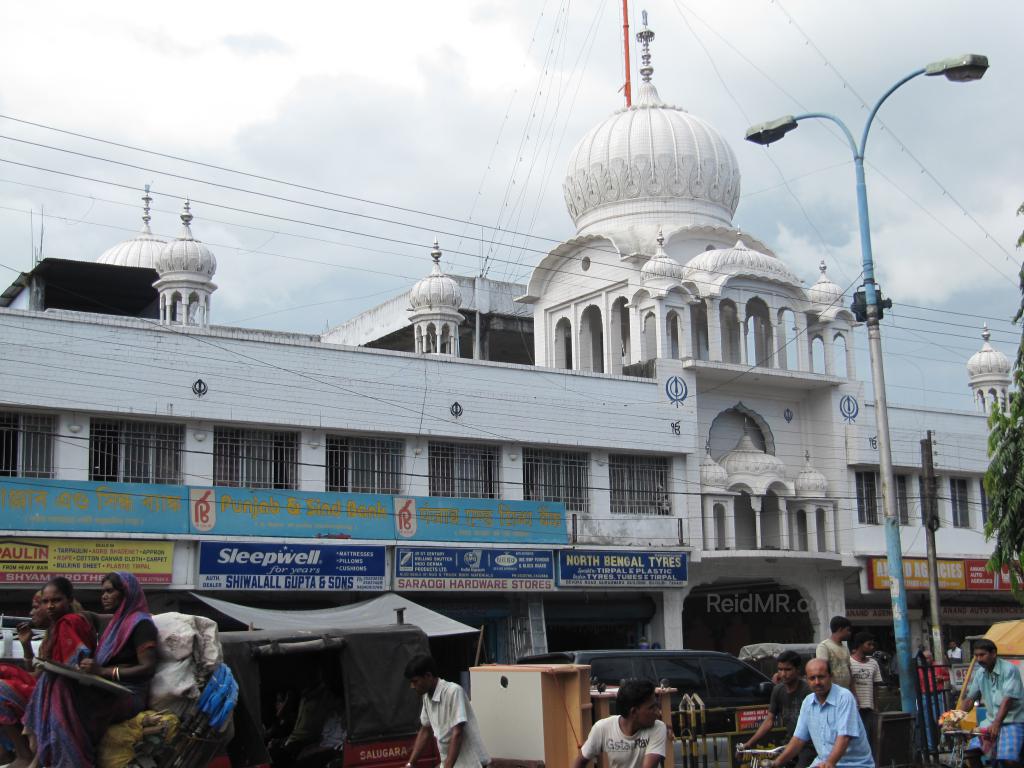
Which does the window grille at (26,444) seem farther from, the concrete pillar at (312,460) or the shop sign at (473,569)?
the shop sign at (473,569)

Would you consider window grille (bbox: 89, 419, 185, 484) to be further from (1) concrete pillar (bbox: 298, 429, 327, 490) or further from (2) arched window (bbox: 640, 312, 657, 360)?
(2) arched window (bbox: 640, 312, 657, 360)

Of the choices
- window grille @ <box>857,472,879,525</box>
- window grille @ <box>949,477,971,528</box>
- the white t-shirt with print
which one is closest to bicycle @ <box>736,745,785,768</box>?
the white t-shirt with print

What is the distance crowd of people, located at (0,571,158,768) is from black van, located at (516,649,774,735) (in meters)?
7.68

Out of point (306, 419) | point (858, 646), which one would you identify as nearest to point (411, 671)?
point (858, 646)

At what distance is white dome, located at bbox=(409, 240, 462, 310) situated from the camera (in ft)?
105

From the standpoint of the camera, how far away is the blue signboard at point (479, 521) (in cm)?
2491

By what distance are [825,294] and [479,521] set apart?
11.8m

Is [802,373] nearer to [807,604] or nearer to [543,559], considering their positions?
[807,604]

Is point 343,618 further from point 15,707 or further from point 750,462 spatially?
point 750,462

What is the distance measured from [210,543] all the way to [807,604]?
15.0m

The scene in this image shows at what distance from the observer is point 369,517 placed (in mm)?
24469

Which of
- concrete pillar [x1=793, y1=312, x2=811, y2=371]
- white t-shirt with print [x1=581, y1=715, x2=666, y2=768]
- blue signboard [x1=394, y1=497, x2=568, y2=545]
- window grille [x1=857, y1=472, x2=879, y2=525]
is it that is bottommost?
white t-shirt with print [x1=581, y1=715, x2=666, y2=768]

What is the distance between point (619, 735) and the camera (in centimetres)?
781

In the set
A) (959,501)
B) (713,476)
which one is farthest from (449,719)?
(959,501)
